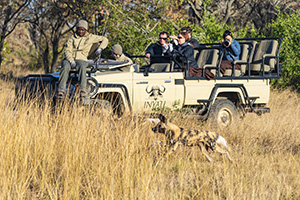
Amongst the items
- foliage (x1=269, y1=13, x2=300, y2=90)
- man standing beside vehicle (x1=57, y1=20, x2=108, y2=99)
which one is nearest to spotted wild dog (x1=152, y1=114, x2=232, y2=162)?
man standing beside vehicle (x1=57, y1=20, x2=108, y2=99)

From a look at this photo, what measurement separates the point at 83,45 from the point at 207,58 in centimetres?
240

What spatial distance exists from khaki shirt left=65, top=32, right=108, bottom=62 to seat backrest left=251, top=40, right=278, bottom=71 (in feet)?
9.84

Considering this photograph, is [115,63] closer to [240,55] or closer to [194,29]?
[240,55]

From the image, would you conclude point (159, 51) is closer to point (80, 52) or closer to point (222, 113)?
point (222, 113)

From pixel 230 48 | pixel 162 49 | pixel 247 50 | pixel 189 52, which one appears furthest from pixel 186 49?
pixel 247 50

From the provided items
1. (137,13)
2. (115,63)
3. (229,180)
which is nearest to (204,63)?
(115,63)

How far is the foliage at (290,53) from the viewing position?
43.4 feet

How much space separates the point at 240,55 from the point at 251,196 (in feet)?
17.5

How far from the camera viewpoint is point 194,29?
1367 cm

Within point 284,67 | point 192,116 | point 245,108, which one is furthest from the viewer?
point 284,67

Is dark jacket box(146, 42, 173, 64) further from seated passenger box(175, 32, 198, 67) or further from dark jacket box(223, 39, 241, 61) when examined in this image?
dark jacket box(223, 39, 241, 61)

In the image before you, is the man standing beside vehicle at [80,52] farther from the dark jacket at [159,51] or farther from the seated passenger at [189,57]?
the seated passenger at [189,57]

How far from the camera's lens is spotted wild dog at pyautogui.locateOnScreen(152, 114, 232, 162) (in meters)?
5.89

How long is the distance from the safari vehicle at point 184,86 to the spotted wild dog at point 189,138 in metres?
1.42
